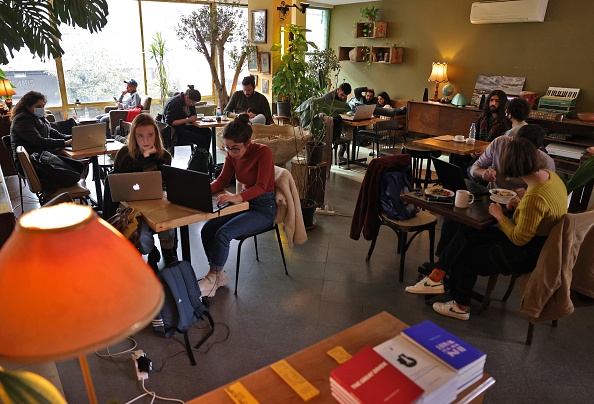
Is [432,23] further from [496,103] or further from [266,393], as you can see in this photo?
[266,393]

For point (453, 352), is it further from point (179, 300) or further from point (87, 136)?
point (87, 136)

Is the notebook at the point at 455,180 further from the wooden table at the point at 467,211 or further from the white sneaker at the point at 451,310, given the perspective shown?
the white sneaker at the point at 451,310

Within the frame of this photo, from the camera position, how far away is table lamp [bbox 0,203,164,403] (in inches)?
25.3

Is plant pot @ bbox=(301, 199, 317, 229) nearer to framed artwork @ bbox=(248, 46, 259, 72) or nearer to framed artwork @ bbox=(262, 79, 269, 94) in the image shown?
framed artwork @ bbox=(262, 79, 269, 94)

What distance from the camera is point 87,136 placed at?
13.6 feet

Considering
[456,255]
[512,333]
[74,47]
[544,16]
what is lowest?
[512,333]

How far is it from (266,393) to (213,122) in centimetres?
488

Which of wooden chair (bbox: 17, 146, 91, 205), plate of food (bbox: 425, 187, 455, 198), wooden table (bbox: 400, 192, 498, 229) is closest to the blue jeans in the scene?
wooden table (bbox: 400, 192, 498, 229)

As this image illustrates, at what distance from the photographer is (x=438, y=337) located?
1357 millimetres

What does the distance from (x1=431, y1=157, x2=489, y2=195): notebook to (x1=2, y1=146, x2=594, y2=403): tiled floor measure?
71 cm

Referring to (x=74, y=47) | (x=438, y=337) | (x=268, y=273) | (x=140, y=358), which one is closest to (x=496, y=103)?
(x=268, y=273)

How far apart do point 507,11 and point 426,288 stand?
5.87 m

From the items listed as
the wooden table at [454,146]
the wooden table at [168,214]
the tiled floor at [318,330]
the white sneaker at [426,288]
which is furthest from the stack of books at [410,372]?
the wooden table at [454,146]

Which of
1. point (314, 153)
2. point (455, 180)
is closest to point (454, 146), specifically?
point (455, 180)
